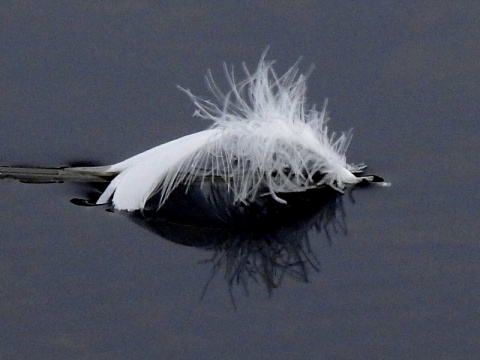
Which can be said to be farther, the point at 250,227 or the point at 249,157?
the point at 249,157

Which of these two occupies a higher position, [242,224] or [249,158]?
[249,158]

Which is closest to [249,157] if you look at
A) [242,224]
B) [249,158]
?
[249,158]

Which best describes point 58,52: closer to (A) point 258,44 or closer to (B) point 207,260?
(A) point 258,44

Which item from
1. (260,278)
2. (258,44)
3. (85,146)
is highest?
(258,44)

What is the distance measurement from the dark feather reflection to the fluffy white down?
0.09ft

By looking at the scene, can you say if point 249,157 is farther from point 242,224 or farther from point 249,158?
point 242,224

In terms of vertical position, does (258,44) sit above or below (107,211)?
above

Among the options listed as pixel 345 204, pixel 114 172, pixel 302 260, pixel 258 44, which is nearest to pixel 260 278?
pixel 302 260

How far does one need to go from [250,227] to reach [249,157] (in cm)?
Result: 18

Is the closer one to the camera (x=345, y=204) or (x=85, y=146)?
(x=345, y=204)

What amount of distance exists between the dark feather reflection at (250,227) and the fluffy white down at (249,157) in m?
0.03

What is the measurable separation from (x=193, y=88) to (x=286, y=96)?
0.93ft

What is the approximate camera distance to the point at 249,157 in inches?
120

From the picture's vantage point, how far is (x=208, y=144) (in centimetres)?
304
